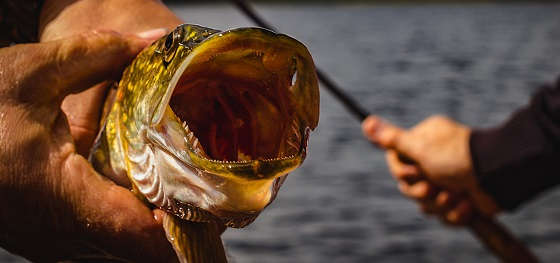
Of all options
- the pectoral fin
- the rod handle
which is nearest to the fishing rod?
the rod handle

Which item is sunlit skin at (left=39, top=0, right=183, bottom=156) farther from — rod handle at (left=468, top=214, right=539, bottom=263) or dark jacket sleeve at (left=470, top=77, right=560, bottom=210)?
rod handle at (left=468, top=214, right=539, bottom=263)

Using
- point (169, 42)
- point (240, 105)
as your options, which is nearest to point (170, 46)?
point (169, 42)

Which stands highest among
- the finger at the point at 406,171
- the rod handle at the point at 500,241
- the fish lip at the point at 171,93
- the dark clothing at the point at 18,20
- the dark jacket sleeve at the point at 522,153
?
the fish lip at the point at 171,93

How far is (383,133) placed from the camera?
570 centimetres

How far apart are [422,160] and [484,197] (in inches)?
18.2

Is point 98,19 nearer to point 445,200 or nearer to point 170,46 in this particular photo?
point 170,46

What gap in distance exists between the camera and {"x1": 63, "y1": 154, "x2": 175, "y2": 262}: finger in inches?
93.3

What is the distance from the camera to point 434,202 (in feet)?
18.3

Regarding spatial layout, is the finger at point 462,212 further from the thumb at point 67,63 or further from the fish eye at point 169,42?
the fish eye at point 169,42

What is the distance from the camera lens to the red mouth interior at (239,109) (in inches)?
82.7

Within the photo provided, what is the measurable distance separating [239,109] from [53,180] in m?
0.59

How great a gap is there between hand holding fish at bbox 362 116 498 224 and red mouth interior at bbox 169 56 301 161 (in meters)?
3.13

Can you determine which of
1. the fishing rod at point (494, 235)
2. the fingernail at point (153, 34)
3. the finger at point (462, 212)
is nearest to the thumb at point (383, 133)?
the fishing rod at point (494, 235)

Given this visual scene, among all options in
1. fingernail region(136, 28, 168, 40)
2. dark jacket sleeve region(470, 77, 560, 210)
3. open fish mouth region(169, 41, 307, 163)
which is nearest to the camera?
open fish mouth region(169, 41, 307, 163)
